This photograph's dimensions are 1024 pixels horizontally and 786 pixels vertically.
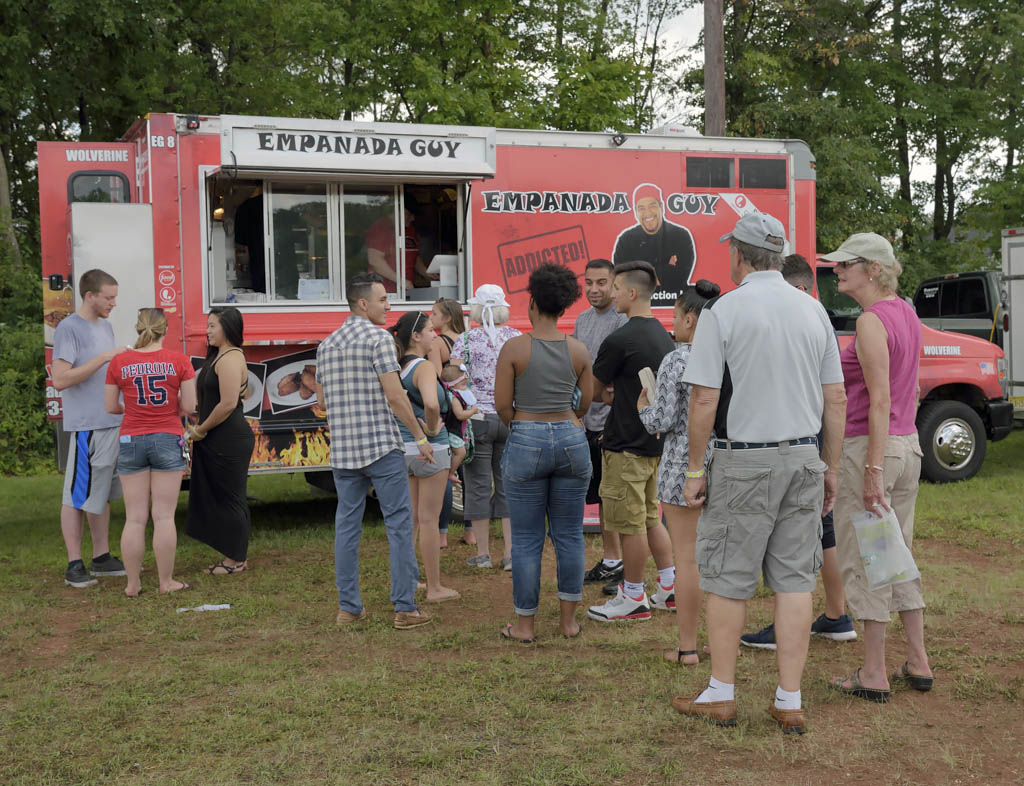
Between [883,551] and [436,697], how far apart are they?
1969mm

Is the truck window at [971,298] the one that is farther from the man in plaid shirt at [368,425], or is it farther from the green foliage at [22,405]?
the green foliage at [22,405]

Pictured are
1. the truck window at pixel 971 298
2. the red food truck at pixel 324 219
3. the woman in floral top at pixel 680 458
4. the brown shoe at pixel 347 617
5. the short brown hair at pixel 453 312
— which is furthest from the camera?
the truck window at pixel 971 298

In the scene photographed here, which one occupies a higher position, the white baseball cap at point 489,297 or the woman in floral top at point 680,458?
the white baseball cap at point 489,297

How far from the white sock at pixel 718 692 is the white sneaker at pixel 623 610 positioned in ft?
5.07

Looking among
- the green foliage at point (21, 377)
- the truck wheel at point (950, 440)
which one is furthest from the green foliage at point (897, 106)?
the green foliage at point (21, 377)

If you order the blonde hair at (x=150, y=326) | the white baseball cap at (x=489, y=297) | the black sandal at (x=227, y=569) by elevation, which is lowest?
the black sandal at (x=227, y=569)

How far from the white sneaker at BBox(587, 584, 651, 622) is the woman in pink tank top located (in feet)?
4.59

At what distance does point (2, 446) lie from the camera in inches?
532

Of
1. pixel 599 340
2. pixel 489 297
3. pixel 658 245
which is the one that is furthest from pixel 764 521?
pixel 658 245

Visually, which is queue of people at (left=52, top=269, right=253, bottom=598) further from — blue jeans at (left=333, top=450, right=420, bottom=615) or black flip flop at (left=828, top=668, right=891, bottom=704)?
black flip flop at (left=828, top=668, right=891, bottom=704)

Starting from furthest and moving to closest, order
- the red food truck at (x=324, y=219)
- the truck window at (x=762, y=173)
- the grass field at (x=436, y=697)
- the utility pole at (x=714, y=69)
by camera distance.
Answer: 1. the utility pole at (x=714, y=69)
2. the truck window at (x=762, y=173)
3. the red food truck at (x=324, y=219)
4. the grass field at (x=436, y=697)

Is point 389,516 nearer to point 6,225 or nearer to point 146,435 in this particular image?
point 146,435

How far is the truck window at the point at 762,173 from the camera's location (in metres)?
9.45

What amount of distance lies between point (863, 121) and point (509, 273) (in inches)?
692
